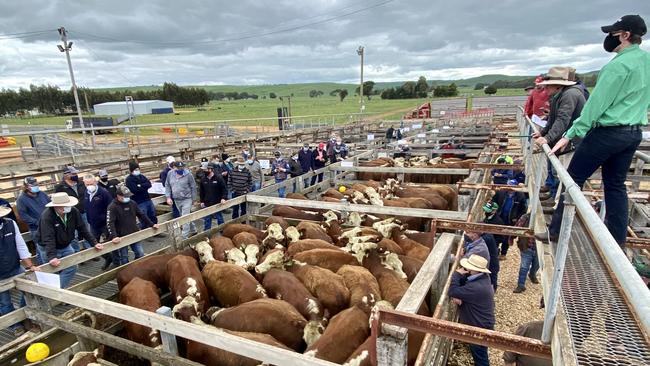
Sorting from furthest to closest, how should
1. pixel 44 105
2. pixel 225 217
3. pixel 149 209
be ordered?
pixel 44 105 → pixel 225 217 → pixel 149 209

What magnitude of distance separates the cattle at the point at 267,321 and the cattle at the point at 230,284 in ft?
1.67

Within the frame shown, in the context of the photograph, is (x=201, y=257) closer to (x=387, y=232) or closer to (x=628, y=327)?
(x=387, y=232)

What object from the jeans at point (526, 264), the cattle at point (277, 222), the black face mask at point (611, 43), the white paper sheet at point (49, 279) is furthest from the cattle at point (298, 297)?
the jeans at point (526, 264)

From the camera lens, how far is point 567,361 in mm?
1835

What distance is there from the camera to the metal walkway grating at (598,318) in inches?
75.2

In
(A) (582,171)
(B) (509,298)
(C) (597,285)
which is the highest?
(A) (582,171)

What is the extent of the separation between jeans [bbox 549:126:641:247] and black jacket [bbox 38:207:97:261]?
6644 mm

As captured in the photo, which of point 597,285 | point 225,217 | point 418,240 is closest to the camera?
point 597,285

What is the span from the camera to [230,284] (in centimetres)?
512

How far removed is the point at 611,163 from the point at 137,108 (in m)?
104

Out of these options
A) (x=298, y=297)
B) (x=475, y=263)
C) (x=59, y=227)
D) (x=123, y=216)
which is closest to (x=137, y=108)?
(x=123, y=216)

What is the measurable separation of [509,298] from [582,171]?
4.77 meters

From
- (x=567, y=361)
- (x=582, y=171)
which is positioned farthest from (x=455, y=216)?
(x=567, y=361)

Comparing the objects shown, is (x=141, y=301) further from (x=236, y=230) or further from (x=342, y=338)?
(x=342, y=338)
